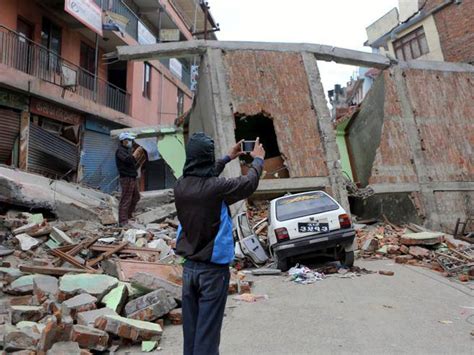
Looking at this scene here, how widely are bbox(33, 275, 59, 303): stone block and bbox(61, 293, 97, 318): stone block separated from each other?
0.37 meters

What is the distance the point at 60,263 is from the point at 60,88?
1089cm

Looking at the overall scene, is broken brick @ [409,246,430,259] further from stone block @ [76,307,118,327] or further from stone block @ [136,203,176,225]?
stone block @ [76,307,118,327]

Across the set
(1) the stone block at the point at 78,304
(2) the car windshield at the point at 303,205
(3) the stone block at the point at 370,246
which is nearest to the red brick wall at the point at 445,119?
(3) the stone block at the point at 370,246

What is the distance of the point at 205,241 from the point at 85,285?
3.00 meters

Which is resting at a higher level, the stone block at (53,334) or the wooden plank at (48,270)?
the wooden plank at (48,270)

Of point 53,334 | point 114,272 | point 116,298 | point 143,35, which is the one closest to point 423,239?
point 114,272

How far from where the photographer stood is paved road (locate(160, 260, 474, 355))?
4.33 metres

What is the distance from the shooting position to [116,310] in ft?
15.8

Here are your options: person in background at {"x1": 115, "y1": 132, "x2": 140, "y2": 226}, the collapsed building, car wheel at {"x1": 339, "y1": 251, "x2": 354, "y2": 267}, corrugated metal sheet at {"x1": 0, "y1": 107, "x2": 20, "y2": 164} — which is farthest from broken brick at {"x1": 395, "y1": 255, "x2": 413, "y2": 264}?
corrugated metal sheet at {"x1": 0, "y1": 107, "x2": 20, "y2": 164}

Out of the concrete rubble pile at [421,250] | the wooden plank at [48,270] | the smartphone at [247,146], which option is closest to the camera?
the smartphone at [247,146]

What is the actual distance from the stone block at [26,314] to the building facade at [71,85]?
1041 centimetres

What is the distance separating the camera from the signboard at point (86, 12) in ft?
49.0

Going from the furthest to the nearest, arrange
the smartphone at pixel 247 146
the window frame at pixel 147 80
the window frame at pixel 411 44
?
the window frame at pixel 411 44
the window frame at pixel 147 80
the smartphone at pixel 247 146

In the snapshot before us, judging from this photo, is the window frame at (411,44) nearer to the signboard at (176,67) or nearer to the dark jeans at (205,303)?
the signboard at (176,67)
